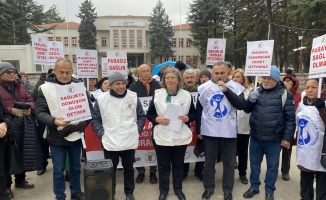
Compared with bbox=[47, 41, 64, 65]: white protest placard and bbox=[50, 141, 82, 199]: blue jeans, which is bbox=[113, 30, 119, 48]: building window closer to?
bbox=[47, 41, 64, 65]: white protest placard

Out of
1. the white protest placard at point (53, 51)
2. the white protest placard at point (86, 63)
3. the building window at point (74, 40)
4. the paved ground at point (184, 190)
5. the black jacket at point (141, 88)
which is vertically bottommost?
the paved ground at point (184, 190)

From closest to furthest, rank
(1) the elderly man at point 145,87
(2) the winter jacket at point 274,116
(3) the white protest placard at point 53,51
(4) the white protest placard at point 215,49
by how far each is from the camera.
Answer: (2) the winter jacket at point 274,116 → (1) the elderly man at point 145,87 → (3) the white protest placard at point 53,51 → (4) the white protest placard at point 215,49

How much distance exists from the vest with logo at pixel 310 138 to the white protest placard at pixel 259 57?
1.01m

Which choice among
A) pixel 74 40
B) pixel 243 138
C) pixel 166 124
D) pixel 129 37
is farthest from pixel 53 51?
pixel 74 40

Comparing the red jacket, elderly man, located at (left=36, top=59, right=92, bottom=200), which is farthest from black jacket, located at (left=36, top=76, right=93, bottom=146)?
the red jacket

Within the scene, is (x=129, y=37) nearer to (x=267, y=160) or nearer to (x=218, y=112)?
(x=218, y=112)

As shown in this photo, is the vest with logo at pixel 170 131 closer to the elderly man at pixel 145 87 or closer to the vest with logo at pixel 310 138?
the elderly man at pixel 145 87

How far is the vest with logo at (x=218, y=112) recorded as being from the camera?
13.4 ft

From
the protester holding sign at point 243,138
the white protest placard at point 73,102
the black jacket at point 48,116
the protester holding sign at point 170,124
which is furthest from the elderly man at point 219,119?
the black jacket at point 48,116

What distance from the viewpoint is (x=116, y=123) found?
3906 mm

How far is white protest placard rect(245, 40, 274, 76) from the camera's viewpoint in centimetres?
449

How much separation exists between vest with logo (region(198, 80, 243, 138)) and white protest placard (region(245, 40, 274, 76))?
63 cm

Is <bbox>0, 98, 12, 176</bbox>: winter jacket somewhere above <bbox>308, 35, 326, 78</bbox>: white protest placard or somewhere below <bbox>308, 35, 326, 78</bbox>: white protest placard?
below

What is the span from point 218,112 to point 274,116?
2.57 ft
